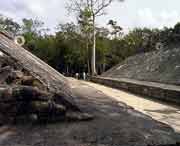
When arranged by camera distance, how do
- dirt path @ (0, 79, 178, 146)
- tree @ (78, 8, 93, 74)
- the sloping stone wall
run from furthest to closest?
tree @ (78, 8, 93, 74), the sloping stone wall, dirt path @ (0, 79, 178, 146)

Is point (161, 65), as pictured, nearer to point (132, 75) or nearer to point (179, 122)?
point (132, 75)

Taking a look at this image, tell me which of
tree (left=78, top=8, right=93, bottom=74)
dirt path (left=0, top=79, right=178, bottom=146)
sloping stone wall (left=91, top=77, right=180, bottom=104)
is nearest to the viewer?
dirt path (left=0, top=79, right=178, bottom=146)

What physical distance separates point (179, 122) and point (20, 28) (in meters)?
38.5

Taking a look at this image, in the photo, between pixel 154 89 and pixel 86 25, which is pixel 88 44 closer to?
pixel 86 25

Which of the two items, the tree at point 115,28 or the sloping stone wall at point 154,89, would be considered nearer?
the sloping stone wall at point 154,89

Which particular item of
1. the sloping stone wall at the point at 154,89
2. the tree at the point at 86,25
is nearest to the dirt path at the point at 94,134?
the sloping stone wall at the point at 154,89

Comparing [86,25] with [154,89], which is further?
[86,25]

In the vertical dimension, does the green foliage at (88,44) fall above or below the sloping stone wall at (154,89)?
above

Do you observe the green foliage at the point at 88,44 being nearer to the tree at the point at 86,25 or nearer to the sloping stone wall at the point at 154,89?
the tree at the point at 86,25

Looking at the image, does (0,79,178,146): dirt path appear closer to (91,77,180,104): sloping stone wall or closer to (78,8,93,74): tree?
(91,77,180,104): sloping stone wall

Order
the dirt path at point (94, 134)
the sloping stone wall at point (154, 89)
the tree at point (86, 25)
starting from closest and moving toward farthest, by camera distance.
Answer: the dirt path at point (94, 134) < the sloping stone wall at point (154, 89) < the tree at point (86, 25)

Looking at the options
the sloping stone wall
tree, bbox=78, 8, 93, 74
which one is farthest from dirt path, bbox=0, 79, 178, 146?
tree, bbox=78, 8, 93, 74

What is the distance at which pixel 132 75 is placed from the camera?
14.9m

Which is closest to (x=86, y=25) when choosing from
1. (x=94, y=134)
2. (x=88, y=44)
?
(x=88, y=44)
